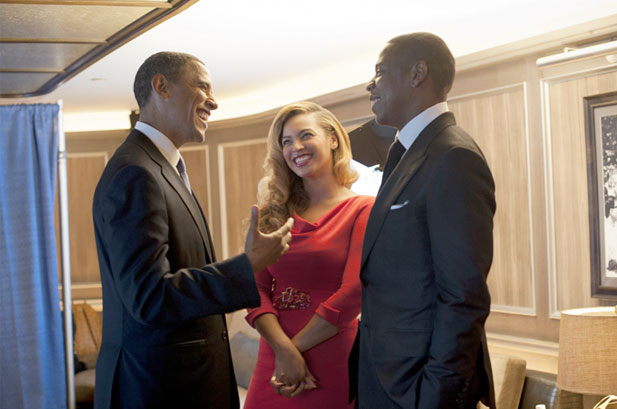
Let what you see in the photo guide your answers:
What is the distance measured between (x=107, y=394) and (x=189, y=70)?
2.85 ft

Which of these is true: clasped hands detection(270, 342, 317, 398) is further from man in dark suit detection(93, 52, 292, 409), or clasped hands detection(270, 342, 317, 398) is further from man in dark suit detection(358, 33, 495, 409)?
man in dark suit detection(358, 33, 495, 409)

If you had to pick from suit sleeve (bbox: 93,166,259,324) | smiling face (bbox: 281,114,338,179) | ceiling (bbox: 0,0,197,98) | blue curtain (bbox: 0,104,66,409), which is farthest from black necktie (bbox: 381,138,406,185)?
blue curtain (bbox: 0,104,66,409)

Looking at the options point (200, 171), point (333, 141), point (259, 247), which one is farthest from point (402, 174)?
point (200, 171)

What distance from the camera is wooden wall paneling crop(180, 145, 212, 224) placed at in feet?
25.7

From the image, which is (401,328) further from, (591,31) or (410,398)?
(591,31)

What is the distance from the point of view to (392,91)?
177 centimetres

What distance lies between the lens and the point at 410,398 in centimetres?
158

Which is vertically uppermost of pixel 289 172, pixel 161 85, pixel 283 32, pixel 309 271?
pixel 283 32

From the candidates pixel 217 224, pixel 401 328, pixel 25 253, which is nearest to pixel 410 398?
Result: pixel 401 328

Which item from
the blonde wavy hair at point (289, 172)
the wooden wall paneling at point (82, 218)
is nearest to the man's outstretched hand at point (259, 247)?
the blonde wavy hair at point (289, 172)

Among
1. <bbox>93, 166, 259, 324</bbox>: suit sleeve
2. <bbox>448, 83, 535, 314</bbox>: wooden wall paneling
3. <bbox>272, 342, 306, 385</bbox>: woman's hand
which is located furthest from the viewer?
<bbox>448, 83, 535, 314</bbox>: wooden wall paneling

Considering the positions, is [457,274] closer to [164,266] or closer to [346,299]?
[164,266]

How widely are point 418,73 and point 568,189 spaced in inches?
96.4

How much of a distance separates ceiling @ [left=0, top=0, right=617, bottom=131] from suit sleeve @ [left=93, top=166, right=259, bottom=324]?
1.46 m
